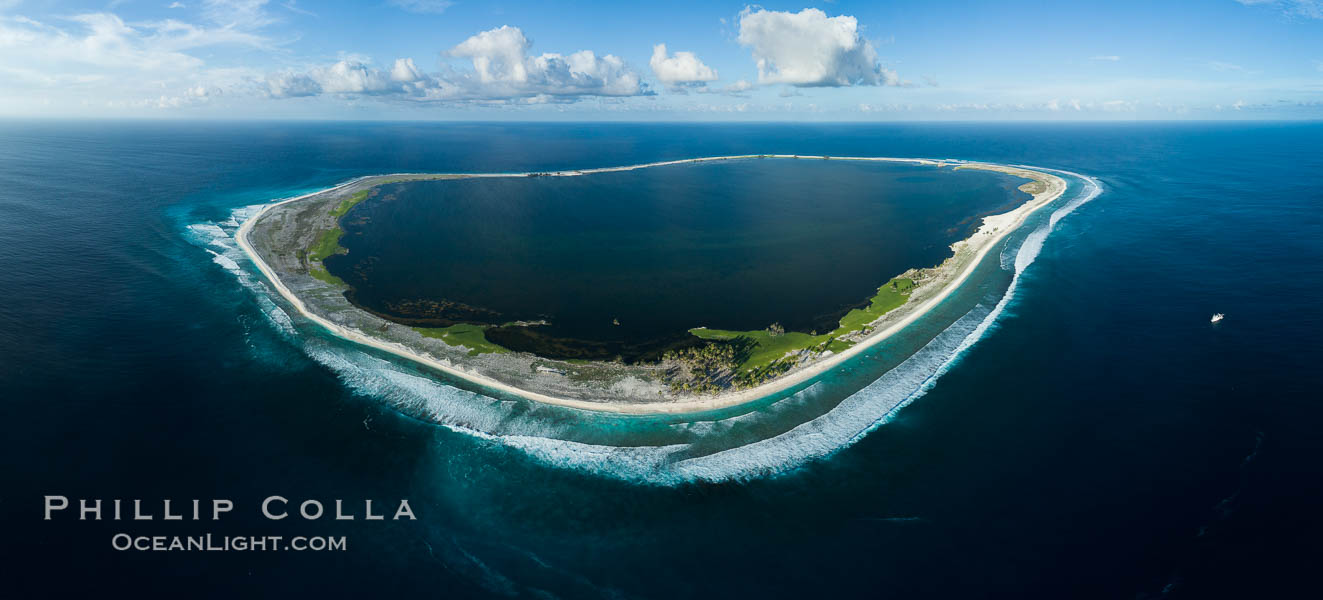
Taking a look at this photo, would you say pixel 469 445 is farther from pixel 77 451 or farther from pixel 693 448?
pixel 77 451

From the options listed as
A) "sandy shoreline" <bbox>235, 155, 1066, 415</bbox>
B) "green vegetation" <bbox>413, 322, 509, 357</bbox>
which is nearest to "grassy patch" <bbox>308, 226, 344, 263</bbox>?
"sandy shoreline" <bbox>235, 155, 1066, 415</bbox>

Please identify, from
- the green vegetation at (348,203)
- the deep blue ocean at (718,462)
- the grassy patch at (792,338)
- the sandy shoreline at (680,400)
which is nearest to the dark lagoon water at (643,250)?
the grassy patch at (792,338)

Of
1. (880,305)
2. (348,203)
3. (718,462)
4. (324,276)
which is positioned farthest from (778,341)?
(348,203)

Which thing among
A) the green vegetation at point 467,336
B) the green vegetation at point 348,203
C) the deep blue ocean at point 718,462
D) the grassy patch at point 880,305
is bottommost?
the deep blue ocean at point 718,462

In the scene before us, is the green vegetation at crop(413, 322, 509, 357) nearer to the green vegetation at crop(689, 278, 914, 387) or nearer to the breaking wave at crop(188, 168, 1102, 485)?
the breaking wave at crop(188, 168, 1102, 485)

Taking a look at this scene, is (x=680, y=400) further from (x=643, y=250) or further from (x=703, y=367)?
(x=643, y=250)

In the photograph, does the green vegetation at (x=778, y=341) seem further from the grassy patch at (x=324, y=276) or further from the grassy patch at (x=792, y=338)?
the grassy patch at (x=324, y=276)
